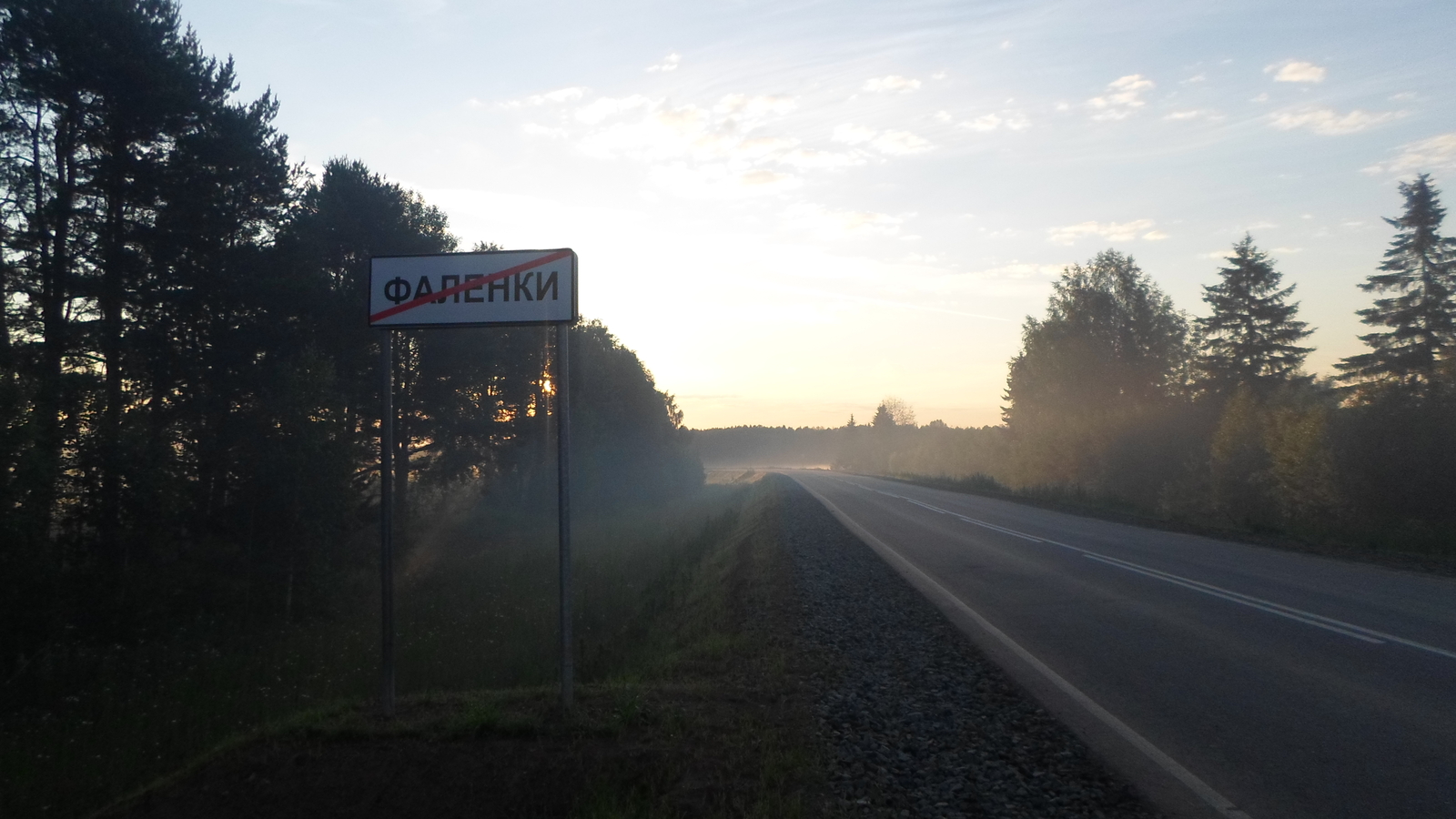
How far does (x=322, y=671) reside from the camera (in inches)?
523

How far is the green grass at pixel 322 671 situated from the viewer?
27.1 ft

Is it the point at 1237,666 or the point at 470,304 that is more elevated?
the point at 470,304

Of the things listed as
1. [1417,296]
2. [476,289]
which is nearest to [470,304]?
[476,289]

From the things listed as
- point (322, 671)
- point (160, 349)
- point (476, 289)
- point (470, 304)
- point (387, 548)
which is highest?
point (160, 349)

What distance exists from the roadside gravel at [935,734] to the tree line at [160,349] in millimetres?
11620

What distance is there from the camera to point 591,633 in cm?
1430

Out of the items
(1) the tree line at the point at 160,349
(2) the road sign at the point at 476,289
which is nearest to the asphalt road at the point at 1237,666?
(2) the road sign at the point at 476,289

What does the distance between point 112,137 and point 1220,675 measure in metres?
18.5

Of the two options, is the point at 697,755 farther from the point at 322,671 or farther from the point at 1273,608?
the point at 322,671

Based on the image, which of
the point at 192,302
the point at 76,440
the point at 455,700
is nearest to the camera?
the point at 455,700

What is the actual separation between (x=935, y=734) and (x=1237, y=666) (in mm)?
3495

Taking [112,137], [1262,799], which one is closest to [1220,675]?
[1262,799]

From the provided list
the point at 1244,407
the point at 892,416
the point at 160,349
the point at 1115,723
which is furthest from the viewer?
the point at 892,416

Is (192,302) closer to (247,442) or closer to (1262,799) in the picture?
(247,442)
